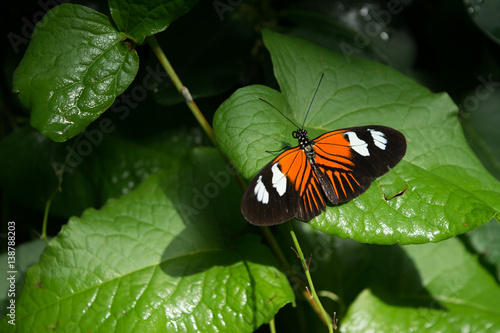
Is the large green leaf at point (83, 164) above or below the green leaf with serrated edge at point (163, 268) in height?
below

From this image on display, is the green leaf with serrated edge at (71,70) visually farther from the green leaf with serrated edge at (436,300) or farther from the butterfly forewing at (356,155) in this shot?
the green leaf with serrated edge at (436,300)

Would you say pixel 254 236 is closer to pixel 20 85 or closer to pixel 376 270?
pixel 376 270

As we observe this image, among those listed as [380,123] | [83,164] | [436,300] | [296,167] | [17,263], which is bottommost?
[17,263]

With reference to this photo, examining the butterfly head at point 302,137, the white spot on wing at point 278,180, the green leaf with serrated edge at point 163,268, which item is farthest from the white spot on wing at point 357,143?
the green leaf with serrated edge at point 163,268

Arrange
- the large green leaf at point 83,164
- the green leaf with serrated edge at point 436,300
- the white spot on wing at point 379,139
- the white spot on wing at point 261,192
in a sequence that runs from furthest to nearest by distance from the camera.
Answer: the large green leaf at point 83,164 → the green leaf with serrated edge at point 436,300 → the white spot on wing at point 379,139 → the white spot on wing at point 261,192

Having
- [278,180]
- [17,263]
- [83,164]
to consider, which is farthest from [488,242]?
[17,263]

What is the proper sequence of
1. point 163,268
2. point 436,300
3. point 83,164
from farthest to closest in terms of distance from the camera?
1. point 83,164
2. point 436,300
3. point 163,268

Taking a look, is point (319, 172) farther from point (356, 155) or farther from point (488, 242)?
point (488, 242)

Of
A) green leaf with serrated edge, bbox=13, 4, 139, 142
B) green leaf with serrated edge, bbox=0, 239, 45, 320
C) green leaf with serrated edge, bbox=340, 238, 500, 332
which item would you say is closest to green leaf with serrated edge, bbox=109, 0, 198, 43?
green leaf with serrated edge, bbox=13, 4, 139, 142
